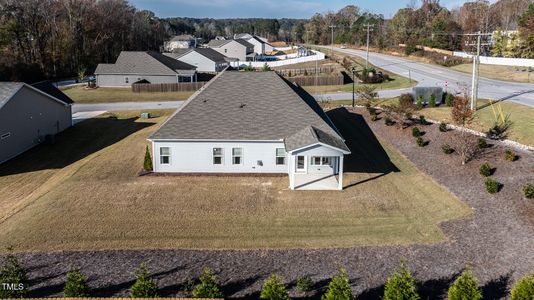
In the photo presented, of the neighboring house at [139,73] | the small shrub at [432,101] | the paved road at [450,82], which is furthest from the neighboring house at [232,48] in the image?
the small shrub at [432,101]

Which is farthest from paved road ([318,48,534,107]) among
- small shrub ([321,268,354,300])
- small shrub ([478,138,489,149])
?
small shrub ([321,268,354,300])

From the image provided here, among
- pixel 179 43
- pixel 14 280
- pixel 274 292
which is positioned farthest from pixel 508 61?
pixel 179 43

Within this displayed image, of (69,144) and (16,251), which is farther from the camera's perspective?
(69,144)

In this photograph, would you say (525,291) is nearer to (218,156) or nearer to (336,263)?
(336,263)

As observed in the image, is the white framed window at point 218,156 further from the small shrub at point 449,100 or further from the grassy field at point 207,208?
the small shrub at point 449,100

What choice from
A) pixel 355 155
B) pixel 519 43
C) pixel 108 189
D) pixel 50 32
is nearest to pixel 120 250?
pixel 108 189

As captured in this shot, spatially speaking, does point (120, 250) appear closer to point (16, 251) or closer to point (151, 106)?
point (16, 251)
